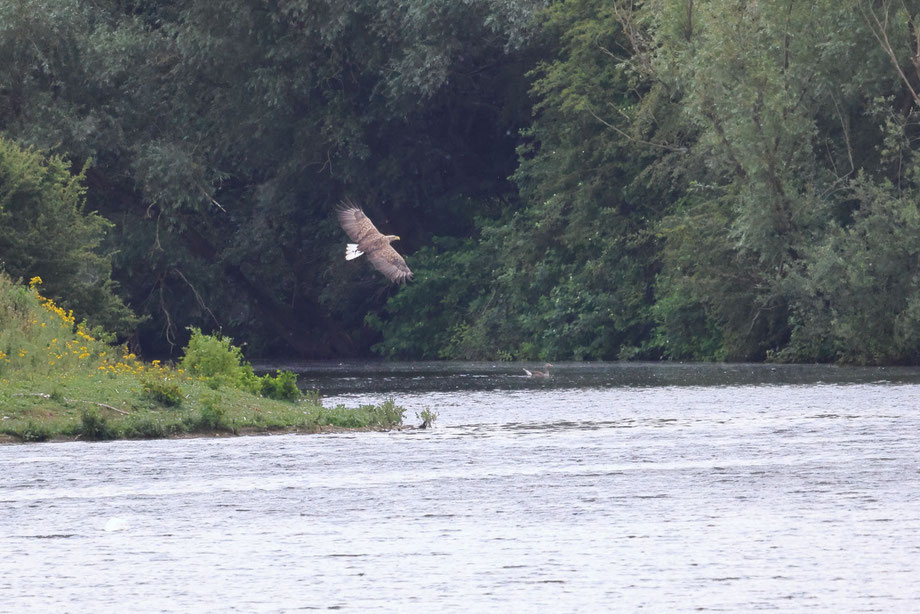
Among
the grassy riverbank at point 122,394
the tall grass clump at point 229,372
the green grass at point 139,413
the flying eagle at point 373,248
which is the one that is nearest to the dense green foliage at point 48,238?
the grassy riverbank at point 122,394

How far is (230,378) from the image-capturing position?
1199 inches

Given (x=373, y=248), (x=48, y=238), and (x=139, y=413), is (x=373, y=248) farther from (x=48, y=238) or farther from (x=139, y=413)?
(x=139, y=413)

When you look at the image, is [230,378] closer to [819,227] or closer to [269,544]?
[269,544]

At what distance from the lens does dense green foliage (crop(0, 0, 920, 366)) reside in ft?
149

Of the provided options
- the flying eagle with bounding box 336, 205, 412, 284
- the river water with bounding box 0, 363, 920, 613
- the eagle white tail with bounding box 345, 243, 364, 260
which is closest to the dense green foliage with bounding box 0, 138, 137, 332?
the river water with bounding box 0, 363, 920, 613

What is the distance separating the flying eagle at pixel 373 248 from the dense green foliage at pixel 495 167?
624 centimetres

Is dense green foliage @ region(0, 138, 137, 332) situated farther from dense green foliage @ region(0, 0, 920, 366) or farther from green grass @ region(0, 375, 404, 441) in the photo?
green grass @ region(0, 375, 404, 441)

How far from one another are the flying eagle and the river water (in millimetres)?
19945

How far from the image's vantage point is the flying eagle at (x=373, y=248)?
4962 centimetres

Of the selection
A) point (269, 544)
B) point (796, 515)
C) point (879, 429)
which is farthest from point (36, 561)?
point (879, 429)

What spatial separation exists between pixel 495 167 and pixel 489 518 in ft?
156

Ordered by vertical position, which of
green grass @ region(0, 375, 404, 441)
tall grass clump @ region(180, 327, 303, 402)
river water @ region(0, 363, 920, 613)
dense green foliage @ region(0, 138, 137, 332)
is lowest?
river water @ region(0, 363, 920, 613)

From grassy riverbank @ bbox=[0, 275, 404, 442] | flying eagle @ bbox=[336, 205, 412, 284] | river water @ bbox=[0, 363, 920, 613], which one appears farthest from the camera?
flying eagle @ bbox=[336, 205, 412, 284]

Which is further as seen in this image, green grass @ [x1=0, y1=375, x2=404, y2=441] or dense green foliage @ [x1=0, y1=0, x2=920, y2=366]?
dense green foliage @ [x1=0, y1=0, x2=920, y2=366]
